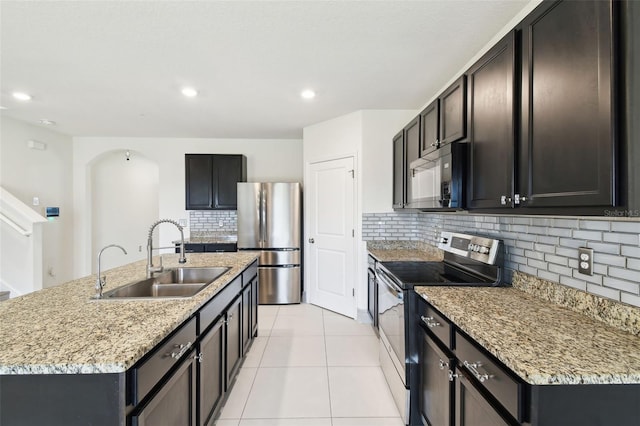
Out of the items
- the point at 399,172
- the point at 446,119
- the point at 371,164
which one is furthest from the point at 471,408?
the point at 371,164

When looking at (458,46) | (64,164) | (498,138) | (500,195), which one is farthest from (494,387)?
(64,164)

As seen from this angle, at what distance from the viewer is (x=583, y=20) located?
38.3 inches

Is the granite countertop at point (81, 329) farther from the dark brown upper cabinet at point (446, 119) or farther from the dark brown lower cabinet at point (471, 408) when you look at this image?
the dark brown upper cabinet at point (446, 119)

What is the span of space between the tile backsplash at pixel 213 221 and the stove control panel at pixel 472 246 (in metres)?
3.49

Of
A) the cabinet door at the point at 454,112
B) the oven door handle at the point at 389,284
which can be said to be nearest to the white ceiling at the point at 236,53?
the cabinet door at the point at 454,112

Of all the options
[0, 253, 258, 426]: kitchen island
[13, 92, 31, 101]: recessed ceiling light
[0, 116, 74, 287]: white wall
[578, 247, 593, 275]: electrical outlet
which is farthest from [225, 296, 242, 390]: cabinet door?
[0, 116, 74, 287]: white wall

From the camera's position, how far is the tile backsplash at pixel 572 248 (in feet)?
3.64

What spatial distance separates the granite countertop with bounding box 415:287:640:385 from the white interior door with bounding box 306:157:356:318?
2.10 m

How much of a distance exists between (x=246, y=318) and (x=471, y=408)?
1.85 meters

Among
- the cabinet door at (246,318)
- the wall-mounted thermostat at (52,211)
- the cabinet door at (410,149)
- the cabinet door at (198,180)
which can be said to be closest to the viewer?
the cabinet door at (246,318)

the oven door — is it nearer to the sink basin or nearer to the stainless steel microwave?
the stainless steel microwave

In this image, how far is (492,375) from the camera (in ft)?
3.30

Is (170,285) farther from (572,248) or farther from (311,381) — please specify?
(572,248)

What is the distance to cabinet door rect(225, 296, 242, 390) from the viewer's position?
76.8 inches
